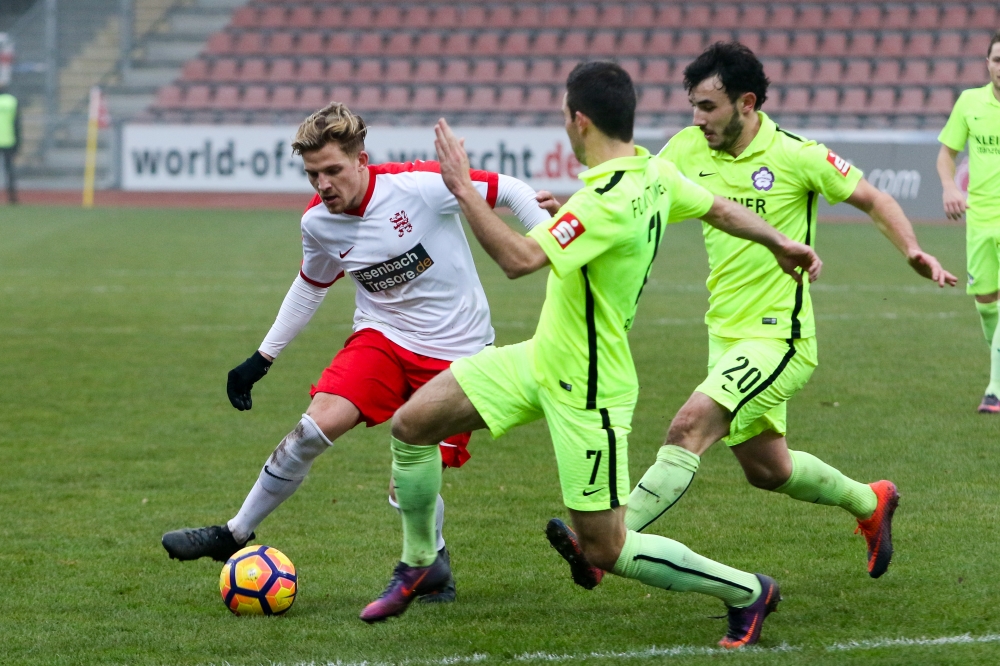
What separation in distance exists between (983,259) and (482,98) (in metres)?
20.4

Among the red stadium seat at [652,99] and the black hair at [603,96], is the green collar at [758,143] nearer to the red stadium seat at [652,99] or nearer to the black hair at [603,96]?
the black hair at [603,96]

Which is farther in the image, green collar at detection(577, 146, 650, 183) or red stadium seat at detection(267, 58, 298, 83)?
red stadium seat at detection(267, 58, 298, 83)

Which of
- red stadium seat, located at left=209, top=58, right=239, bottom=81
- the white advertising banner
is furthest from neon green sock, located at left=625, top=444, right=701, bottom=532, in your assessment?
red stadium seat, located at left=209, top=58, right=239, bottom=81

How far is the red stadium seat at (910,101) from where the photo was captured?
2544 cm

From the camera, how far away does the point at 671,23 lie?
2880 cm

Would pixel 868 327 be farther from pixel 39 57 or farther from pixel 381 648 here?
pixel 39 57

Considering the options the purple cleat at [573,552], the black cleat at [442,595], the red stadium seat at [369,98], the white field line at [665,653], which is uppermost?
the purple cleat at [573,552]

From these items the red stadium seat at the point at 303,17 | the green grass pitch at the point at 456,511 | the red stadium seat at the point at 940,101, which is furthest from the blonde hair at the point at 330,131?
the red stadium seat at the point at 303,17

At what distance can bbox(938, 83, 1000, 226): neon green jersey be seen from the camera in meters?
8.05

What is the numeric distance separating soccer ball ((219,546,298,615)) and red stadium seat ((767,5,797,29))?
83.7 feet

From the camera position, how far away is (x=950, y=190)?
308 inches

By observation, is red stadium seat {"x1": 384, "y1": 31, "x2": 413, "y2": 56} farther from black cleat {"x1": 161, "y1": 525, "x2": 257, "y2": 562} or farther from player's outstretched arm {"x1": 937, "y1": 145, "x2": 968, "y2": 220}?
black cleat {"x1": 161, "y1": 525, "x2": 257, "y2": 562}

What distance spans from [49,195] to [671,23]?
14252 mm

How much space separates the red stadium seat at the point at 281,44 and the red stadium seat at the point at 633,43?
309 inches
